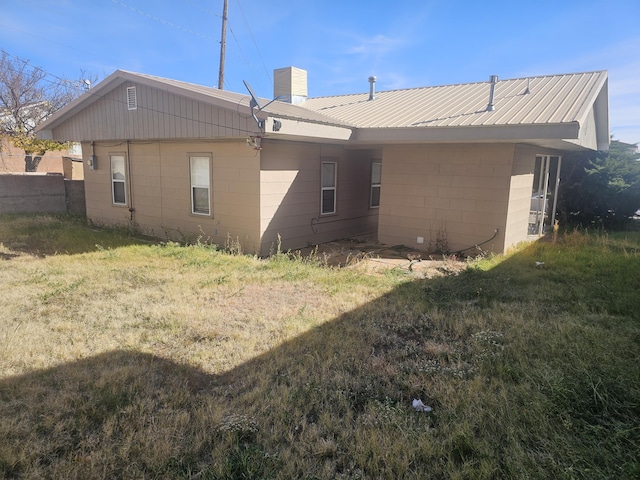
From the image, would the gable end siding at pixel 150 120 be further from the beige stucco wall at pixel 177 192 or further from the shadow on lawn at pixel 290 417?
the shadow on lawn at pixel 290 417

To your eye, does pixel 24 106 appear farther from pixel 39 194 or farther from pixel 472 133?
pixel 472 133

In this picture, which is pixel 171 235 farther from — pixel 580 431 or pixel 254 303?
pixel 580 431

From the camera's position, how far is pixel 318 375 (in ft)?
11.7

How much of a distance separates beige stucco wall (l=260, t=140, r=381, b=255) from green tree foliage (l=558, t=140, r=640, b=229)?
648cm

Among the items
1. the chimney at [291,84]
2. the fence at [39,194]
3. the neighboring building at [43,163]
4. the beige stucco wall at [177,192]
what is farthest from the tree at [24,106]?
the chimney at [291,84]

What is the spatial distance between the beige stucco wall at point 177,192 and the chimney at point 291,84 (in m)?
3.90

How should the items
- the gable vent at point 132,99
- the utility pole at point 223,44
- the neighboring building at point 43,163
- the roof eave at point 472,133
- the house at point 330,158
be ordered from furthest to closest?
the neighboring building at point 43,163 < the utility pole at point 223,44 < the gable vent at point 132,99 < the house at point 330,158 < the roof eave at point 472,133

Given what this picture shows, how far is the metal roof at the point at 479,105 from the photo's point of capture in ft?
24.1

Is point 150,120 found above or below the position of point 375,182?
above

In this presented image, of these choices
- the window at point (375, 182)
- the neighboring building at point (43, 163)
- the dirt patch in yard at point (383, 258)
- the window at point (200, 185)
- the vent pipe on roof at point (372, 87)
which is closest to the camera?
the dirt patch in yard at point (383, 258)

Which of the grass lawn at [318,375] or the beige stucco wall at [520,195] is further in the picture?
the beige stucco wall at [520,195]

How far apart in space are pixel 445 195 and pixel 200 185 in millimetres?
5233

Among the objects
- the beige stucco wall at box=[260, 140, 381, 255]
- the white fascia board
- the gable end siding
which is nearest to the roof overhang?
the white fascia board

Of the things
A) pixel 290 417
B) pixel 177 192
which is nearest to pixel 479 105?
pixel 177 192
